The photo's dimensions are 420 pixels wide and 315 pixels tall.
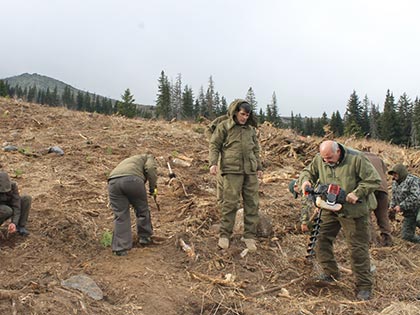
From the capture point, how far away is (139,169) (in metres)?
5.23

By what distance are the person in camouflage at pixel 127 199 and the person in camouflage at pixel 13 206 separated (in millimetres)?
1080

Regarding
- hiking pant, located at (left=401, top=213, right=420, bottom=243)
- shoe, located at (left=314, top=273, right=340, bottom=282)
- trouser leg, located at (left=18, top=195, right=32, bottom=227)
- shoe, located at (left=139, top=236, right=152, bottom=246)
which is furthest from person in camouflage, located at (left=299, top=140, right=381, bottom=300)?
trouser leg, located at (left=18, top=195, right=32, bottom=227)

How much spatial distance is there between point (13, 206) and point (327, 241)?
12.4ft

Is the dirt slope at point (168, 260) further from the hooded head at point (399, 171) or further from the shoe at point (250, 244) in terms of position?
the hooded head at point (399, 171)

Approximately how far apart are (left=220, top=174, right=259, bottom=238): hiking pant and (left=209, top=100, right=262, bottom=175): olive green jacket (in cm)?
11

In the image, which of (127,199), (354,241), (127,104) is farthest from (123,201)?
(127,104)

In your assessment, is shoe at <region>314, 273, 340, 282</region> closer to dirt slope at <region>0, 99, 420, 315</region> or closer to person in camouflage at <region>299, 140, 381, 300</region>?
dirt slope at <region>0, 99, 420, 315</region>

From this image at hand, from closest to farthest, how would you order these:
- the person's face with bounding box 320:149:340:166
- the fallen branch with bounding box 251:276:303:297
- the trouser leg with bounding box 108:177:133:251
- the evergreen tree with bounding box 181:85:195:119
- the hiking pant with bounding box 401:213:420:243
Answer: the person's face with bounding box 320:149:340:166 → the fallen branch with bounding box 251:276:303:297 → the trouser leg with bounding box 108:177:133:251 → the hiking pant with bounding box 401:213:420:243 → the evergreen tree with bounding box 181:85:195:119

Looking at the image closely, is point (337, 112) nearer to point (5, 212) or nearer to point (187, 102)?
point (187, 102)

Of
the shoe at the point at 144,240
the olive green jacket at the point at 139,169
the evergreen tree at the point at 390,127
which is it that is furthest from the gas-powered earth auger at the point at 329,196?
the evergreen tree at the point at 390,127

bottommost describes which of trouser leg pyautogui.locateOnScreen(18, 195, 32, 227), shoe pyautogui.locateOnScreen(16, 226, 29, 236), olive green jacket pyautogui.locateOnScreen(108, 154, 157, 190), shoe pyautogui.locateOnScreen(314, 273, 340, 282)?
shoe pyautogui.locateOnScreen(314, 273, 340, 282)

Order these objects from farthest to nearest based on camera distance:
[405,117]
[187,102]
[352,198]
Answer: [187,102]
[405,117]
[352,198]

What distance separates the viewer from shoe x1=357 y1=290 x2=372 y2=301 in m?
4.46

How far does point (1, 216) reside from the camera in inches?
188
